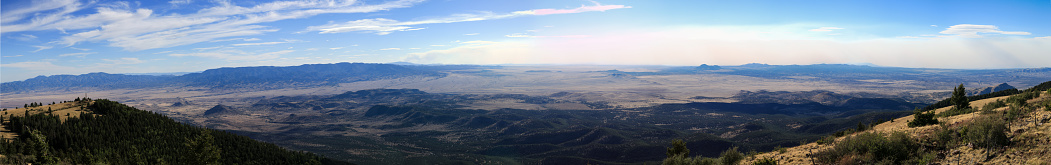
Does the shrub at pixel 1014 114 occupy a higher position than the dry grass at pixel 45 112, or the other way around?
the shrub at pixel 1014 114

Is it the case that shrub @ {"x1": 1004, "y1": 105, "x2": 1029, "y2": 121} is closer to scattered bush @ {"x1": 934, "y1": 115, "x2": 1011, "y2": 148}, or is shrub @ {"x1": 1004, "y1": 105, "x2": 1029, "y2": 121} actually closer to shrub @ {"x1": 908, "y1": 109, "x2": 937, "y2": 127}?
scattered bush @ {"x1": 934, "y1": 115, "x2": 1011, "y2": 148}

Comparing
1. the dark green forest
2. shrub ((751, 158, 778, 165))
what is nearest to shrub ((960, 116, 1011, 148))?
shrub ((751, 158, 778, 165))

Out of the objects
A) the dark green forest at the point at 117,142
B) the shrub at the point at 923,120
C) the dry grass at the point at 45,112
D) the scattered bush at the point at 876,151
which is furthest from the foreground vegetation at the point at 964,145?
the dry grass at the point at 45,112

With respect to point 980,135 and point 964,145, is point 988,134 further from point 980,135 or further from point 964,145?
point 964,145

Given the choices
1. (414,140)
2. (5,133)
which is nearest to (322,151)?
(414,140)

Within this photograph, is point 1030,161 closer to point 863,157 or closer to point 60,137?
point 863,157

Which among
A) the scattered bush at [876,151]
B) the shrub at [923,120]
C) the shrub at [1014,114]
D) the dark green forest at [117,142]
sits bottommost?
the dark green forest at [117,142]

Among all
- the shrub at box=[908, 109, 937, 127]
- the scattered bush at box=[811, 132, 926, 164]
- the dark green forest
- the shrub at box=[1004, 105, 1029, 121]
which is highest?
the shrub at box=[1004, 105, 1029, 121]

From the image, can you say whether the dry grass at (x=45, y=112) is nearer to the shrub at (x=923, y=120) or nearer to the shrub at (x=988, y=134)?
the shrub at (x=988, y=134)

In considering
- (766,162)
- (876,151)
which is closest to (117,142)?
(766,162)
